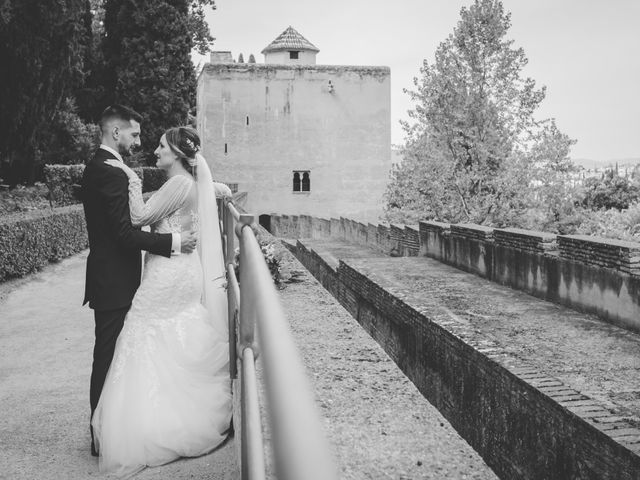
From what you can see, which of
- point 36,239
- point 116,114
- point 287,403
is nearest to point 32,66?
point 36,239

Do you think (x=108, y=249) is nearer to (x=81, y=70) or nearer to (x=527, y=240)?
(x=527, y=240)

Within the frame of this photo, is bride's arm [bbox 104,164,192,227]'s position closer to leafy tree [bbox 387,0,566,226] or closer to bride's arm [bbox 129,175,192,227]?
bride's arm [bbox 129,175,192,227]

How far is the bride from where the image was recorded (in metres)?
3.93

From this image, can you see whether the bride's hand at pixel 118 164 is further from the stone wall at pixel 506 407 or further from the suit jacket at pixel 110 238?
the stone wall at pixel 506 407

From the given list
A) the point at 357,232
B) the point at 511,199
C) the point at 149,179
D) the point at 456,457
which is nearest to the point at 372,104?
the point at 149,179

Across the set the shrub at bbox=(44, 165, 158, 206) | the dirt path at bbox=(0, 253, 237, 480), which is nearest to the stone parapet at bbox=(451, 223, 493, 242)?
the dirt path at bbox=(0, 253, 237, 480)

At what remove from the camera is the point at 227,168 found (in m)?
42.0

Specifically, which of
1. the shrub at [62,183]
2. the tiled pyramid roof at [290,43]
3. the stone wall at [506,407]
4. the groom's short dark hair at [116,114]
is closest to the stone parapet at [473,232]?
the stone wall at [506,407]

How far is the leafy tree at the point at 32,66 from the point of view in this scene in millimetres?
18875

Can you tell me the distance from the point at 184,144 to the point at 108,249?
0.80m

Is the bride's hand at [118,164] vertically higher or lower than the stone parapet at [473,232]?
higher

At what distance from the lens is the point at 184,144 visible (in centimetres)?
446

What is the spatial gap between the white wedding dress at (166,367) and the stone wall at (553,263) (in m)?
4.38

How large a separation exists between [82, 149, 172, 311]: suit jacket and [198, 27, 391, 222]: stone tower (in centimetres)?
3735
